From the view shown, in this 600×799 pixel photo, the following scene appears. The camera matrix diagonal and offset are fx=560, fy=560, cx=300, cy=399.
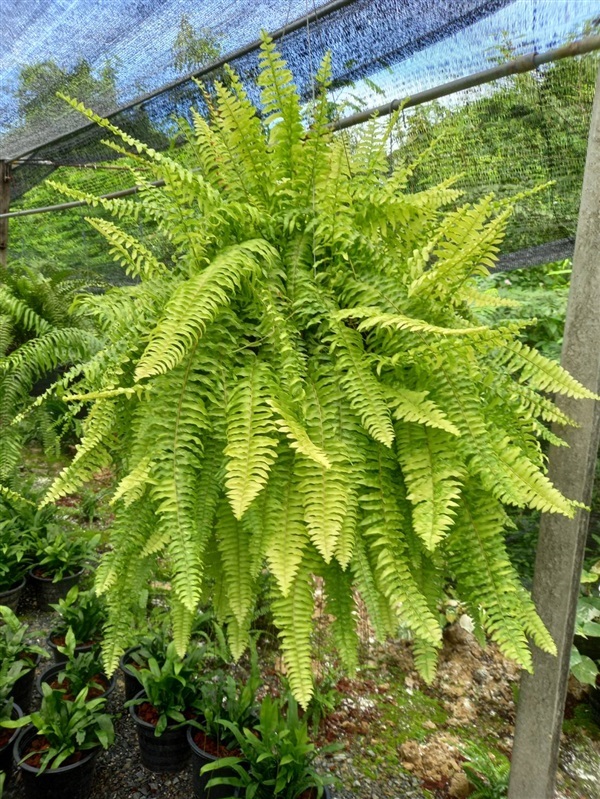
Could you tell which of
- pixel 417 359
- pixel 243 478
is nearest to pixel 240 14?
pixel 417 359

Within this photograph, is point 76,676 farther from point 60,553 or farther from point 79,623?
point 60,553

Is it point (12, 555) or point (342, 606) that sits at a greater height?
point (342, 606)

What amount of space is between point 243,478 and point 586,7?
1429mm

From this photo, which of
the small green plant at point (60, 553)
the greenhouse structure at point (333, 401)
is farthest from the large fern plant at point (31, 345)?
the small green plant at point (60, 553)

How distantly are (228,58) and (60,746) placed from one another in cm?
256

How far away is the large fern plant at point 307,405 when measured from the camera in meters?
0.90

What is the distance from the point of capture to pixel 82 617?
2426 mm

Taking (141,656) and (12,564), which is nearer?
(141,656)

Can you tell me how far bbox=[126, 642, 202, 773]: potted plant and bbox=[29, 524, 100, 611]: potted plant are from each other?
3.48ft

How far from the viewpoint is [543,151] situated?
5.42 ft

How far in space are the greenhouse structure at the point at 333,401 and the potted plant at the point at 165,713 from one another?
10mm

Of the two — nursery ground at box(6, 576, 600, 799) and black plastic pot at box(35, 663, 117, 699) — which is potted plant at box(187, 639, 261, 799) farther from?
black plastic pot at box(35, 663, 117, 699)

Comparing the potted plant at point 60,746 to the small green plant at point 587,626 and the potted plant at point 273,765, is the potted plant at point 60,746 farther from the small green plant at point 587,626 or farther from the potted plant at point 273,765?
the small green plant at point 587,626

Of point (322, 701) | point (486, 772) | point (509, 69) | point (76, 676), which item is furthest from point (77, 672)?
point (509, 69)
